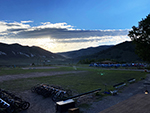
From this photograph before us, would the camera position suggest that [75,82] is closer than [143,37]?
Yes

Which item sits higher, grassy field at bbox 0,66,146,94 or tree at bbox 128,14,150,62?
tree at bbox 128,14,150,62

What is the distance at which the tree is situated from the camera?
23.2 metres

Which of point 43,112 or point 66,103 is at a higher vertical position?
point 66,103

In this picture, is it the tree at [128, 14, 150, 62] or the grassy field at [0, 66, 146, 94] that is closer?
the grassy field at [0, 66, 146, 94]

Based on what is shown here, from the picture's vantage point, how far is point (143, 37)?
23906 mm

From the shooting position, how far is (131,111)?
7.12 meters

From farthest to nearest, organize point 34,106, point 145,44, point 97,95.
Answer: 1. point 145,44
2. point 97,95
3. point 34,106

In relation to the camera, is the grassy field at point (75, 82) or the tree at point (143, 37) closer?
the grassy field at point (75, 82)

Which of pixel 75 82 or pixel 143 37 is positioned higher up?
pixel 143 37

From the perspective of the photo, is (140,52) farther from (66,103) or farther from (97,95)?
(66,103)

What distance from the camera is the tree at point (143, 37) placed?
23.2m

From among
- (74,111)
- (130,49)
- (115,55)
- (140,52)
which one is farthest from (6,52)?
(74,111)

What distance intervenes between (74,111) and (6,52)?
15701 cm

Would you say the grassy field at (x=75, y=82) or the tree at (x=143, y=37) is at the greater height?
the tree at (x=143, y=37)
